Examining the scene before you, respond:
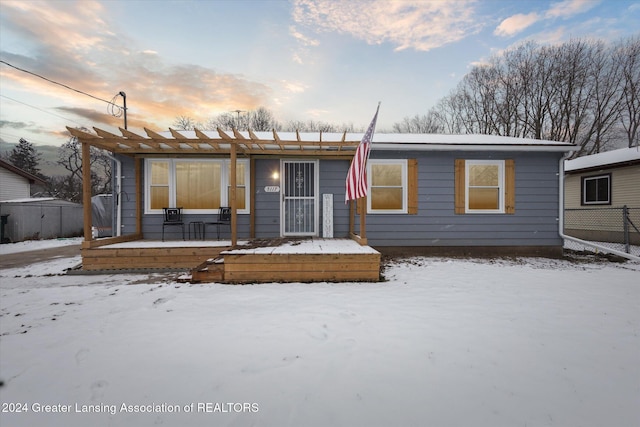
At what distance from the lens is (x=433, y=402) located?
1.70m

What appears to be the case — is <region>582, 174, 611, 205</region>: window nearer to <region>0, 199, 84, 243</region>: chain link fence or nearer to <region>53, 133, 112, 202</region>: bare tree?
<region>0, 199, 84, 243</region>: chain link fence

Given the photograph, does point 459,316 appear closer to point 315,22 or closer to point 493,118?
point 315,22

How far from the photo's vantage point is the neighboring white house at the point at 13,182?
1427cm

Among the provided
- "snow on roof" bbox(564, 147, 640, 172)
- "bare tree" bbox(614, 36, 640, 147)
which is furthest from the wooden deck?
"bare tree" bbox(614, 36, 640, 147)

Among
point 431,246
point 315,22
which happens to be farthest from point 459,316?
point 315,22

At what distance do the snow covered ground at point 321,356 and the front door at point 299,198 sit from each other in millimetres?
2973

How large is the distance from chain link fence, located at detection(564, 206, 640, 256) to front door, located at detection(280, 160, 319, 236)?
31.7 ft

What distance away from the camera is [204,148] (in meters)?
6.14

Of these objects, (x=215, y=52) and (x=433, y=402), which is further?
(x=215, y=52)

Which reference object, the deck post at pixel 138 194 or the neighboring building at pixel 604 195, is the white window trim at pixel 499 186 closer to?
the neighboring building at pixel 604 195

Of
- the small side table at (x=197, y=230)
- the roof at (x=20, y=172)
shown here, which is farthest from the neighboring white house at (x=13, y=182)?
the small side table at (x=197, y=230)

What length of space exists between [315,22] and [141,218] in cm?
813

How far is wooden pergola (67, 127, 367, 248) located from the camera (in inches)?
204

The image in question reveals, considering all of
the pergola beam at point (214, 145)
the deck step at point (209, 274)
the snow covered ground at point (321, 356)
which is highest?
the pergola beam at point (214, 145)
